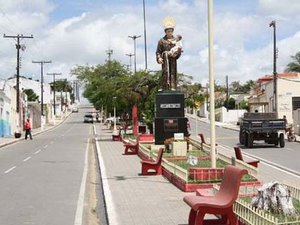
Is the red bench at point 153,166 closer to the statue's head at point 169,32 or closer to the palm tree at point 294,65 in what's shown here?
the statue's head at point 169,32

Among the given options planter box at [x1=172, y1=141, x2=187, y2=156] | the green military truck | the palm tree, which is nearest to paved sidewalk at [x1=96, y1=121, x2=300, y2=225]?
planter box at [x1=172, y1=141, x2=187, y2=156]

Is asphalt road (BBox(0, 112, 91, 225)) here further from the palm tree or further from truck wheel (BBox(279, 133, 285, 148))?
the palm tree

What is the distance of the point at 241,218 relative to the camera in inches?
331

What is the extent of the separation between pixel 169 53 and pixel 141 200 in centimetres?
1378

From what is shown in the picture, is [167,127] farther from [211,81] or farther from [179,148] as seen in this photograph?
[211,81]

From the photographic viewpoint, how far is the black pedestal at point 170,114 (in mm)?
25406

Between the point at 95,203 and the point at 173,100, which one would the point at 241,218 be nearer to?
the point at 95,203

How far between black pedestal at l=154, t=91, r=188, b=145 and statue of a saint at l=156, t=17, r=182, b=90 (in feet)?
3.43

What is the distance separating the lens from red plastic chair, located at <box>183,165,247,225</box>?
8.29 meters

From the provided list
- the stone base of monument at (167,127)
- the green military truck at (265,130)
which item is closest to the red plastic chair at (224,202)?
the stone base of monument at (167,127)

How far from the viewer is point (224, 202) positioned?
844cm

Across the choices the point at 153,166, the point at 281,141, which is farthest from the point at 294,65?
the point at 153,166

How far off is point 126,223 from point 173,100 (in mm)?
15796

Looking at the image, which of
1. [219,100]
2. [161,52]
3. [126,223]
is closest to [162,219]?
[126,223]
